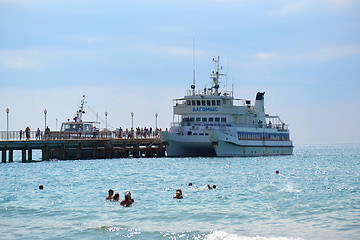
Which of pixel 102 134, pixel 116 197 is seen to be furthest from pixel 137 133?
pixel 116 197

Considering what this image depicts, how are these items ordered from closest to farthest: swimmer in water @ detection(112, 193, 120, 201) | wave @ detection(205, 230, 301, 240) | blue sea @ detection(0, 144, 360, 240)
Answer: wave @ detection(205, 230, 301, 240)
blue sea @ detection(0, 144, 360, 240)
swimmer in water @ detection(112, 193, 120, 201)

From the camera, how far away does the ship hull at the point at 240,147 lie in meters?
68.8

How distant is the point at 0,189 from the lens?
126 ft

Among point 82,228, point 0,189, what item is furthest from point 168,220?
point 0,189

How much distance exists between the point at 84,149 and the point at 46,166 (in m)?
12.9

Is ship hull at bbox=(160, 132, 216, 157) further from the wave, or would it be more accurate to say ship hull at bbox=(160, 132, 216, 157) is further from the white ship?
the wave

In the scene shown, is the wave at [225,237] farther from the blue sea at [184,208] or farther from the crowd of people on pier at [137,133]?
the crowd of people on pier at [137,133]

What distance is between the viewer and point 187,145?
70.2m

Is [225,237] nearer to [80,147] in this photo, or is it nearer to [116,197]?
[116,197]

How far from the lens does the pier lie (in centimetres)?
6328

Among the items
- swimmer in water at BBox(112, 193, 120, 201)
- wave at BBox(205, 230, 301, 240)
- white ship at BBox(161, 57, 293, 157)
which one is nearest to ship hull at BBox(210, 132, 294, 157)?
white ship at BBox(161, 57, 293, 157)

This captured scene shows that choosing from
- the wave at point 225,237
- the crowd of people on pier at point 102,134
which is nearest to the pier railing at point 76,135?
the crowd of people on pier at point 102,134

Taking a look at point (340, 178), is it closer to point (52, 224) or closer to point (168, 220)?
point (168, 220)

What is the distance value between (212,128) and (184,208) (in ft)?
137
